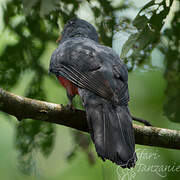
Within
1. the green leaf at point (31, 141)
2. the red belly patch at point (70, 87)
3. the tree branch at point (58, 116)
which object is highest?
the tree branch at point (58, 116)

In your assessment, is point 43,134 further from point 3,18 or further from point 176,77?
point 176,77

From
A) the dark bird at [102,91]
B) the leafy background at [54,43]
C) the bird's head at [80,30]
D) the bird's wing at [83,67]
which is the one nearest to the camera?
the dark bird at [102,91]

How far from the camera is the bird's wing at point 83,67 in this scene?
3.54 m

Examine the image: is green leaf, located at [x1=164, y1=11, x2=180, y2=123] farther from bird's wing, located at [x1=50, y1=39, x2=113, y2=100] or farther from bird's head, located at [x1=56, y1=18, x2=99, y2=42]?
bird's head, located at [x1=56, y1=18, x2=99, y2=42]

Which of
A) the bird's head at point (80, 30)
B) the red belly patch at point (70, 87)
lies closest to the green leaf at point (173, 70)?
the red belly patch at point (70, 87)

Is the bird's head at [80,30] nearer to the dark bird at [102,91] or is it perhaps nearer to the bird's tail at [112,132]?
the dark bird at [102,91]

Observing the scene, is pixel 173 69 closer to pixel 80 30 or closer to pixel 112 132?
pixel 112 132

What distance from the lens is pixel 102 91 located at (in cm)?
348

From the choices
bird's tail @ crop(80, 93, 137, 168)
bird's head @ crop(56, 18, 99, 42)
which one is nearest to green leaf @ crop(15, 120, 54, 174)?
bird's tail @ crop(80, 93, 137, 168)

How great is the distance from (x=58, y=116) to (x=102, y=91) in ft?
1.57

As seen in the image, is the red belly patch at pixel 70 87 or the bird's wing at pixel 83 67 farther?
the red belly patch at pixel 70 87

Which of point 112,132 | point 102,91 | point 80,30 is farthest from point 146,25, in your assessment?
point 80,30

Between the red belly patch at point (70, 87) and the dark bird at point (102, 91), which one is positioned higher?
the dark bird at point (102, 91)

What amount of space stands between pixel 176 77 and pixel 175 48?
41 centimetres
